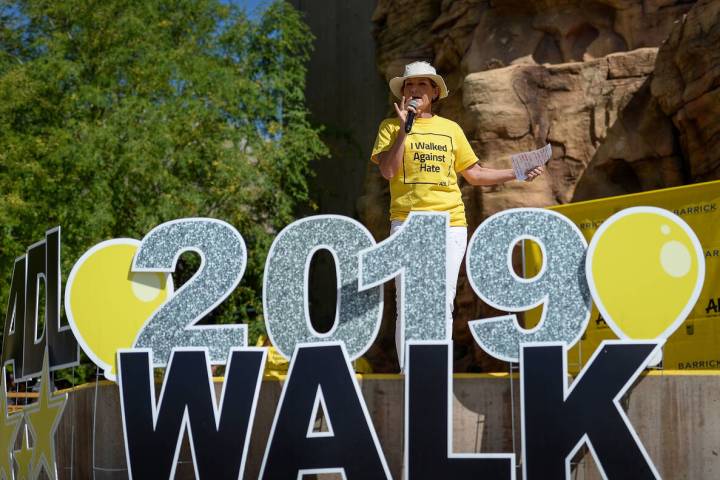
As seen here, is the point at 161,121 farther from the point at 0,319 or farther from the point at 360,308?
the point at 360,308

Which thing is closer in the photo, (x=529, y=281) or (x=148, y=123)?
(x=529, y=281)

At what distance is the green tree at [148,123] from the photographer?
45.7 ft

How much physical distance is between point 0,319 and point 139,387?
8.48m

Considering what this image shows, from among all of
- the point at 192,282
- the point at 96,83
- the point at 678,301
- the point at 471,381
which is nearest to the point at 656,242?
the point at 678,301

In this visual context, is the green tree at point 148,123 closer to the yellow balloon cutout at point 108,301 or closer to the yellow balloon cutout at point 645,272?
the yellow balloon cutout at point 108,301

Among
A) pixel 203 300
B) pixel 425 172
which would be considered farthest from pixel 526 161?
pixel 203 300

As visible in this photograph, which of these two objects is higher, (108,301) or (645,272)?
(645,272)

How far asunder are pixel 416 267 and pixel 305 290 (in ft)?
2.19

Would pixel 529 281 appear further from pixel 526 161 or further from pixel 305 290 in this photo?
pixel 305 290

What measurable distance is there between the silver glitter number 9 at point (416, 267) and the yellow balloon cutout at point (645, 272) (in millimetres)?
855

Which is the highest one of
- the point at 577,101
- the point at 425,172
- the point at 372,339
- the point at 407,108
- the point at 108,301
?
the point at 577,101

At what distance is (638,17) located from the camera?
1283 cm

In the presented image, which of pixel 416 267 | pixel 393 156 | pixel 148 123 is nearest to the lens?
pixel 416 267

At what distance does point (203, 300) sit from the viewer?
22.6ft
